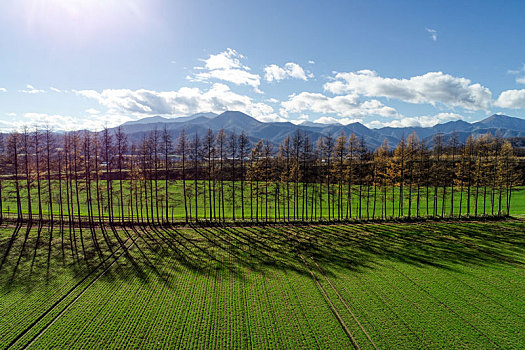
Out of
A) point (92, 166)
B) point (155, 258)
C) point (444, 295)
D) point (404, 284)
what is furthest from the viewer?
point (92, 166)

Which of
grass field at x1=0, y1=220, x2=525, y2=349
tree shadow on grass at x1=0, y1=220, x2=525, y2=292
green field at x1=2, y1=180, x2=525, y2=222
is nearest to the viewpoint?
grass field at x1=0, y1=220, x2=525, y2=349

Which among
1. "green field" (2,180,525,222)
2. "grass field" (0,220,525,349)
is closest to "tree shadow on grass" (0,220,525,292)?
"grass field" (0,220,525,349)

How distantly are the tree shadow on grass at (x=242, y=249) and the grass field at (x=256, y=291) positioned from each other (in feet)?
0.72

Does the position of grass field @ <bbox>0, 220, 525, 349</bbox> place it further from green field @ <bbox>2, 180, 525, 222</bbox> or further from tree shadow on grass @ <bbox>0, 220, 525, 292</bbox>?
green field @ <bbox>2, 180, 525, 222</bbox>

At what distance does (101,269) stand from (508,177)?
71383 millimetres

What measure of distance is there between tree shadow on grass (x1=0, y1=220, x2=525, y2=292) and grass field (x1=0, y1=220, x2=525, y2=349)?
0.22 meters

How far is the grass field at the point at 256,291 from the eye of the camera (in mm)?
16172

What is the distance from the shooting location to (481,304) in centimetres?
2030

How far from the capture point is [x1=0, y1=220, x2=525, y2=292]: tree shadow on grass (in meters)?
25.5

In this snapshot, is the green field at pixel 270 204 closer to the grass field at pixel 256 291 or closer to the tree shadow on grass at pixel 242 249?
the tree shadow on grass at pixel 242 249

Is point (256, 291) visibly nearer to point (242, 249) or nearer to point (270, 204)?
point (242, 249)

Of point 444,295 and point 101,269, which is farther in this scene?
point 101,269

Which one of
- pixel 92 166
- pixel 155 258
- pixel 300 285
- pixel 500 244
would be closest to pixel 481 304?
pixel 300 285

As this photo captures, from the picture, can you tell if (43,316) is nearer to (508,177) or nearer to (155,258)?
(155,258)
